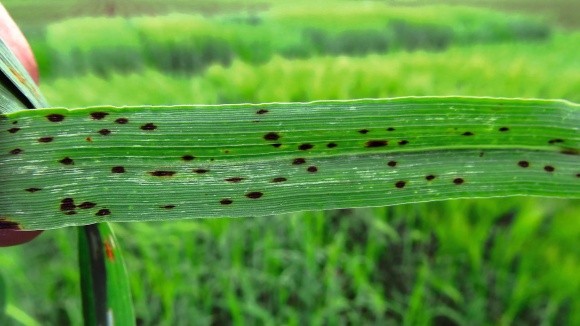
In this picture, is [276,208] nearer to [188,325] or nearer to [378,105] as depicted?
[378,105]

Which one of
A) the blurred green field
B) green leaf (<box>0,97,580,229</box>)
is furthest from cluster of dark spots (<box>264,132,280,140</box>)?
the blurred green field

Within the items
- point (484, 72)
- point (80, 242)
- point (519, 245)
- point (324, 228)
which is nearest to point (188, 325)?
point (324, 228)

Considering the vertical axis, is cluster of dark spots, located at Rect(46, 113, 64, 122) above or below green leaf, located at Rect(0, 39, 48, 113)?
below

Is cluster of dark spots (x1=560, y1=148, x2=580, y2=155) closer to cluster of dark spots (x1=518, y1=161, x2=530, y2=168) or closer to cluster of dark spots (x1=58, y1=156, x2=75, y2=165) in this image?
cluster of dark spots (x1=518, y1=161, x2=530, y2=168)

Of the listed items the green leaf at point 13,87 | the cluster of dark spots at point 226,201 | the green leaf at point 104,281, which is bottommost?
the green leaf at point 104,281

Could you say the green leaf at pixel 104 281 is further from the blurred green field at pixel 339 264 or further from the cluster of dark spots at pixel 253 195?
the blurred green field at pixel 339 264

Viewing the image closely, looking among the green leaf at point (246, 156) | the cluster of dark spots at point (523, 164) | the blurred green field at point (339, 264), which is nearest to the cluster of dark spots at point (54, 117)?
the green leaf at point (246, 156)

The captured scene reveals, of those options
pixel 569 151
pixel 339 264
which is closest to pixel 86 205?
pixel 569 151

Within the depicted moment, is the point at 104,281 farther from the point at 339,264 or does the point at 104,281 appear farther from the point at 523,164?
the point at 339,264
